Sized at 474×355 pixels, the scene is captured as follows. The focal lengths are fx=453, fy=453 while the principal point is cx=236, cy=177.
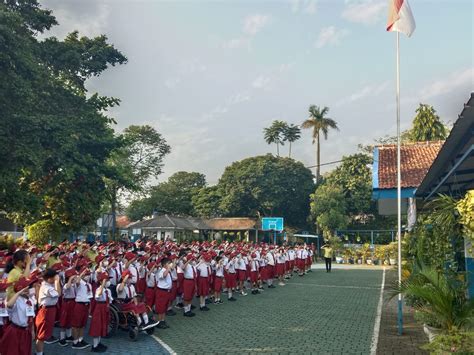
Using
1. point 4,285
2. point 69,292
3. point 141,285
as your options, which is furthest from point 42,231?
point 4,285

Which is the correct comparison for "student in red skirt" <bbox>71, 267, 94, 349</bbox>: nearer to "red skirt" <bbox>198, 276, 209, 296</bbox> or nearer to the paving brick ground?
the paving brick ground

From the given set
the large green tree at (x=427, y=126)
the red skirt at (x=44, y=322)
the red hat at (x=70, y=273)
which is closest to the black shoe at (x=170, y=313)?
the red hat at (x=70, y=273)

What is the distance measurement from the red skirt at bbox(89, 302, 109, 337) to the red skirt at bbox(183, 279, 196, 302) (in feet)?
11.1

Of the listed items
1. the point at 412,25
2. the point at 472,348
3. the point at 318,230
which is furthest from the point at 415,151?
the point at 318,230

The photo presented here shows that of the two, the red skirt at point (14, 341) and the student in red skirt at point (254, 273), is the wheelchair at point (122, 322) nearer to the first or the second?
the red skirt at point (14, 341)

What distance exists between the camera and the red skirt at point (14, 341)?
6209 mm

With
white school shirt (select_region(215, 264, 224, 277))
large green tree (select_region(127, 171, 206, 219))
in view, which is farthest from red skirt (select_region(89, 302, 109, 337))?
large green tree (select_region(127, 171, 206, 219))

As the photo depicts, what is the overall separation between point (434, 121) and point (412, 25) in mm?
24488

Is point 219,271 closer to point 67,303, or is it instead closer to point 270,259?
point 270,259

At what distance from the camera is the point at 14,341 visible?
623 centimetres

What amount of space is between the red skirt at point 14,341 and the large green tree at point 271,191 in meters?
38.6

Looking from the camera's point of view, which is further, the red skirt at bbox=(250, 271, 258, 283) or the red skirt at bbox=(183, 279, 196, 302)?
the red skirt at bbox=(250, 271, 258, 283)

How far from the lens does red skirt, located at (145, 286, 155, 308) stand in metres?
10.9

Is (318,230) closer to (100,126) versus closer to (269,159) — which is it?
(269,159)
